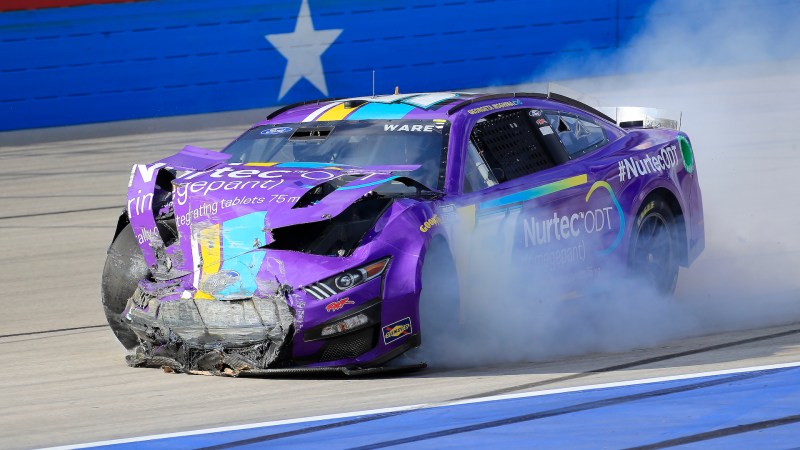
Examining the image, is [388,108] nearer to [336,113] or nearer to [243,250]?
[336,113]

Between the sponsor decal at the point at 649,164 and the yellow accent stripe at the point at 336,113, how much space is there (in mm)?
1623

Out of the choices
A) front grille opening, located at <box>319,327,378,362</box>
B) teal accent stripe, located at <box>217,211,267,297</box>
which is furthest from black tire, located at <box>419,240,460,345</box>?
teal accent stripe, located at <box>217,211,267,297</box>

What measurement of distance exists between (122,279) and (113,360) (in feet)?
1.45

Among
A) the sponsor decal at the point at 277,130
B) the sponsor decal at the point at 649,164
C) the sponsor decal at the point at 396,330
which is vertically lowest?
the sponsor decal at the point at 396,330

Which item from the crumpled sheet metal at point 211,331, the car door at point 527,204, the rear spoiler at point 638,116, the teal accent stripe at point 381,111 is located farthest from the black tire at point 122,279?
the rear spoiler at point 638,116

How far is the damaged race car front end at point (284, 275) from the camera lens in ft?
21.6

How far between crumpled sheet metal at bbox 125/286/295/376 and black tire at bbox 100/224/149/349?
0.37 metres

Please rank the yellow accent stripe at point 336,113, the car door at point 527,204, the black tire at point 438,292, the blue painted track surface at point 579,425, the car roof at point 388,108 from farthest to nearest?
the yellow accent stripe at point 336,113, the car roof at point 388,108, the car door at point 527,204, the black tire at point 438,292, the blue painted track surface at point 579,425

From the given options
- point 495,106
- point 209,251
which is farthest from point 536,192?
point 209,251

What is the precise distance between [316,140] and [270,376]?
5.29 feet

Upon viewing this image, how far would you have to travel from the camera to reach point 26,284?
10.0m

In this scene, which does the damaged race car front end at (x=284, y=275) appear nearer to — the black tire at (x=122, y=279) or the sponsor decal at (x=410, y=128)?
the black tire at (x=122, y=279)

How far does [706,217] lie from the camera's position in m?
11.8

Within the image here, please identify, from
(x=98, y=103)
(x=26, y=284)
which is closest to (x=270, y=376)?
(x=26, y=284)
